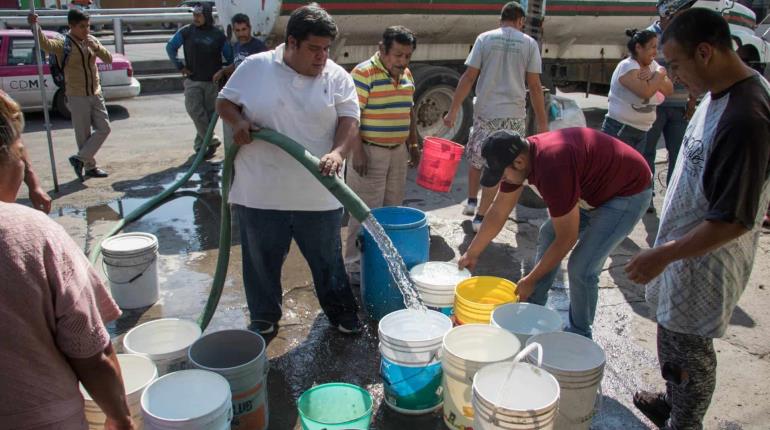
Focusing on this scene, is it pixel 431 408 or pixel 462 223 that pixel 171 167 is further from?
pixel 431 408

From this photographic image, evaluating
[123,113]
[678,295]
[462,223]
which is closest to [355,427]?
[678,295]

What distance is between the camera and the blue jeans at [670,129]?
5766 mm

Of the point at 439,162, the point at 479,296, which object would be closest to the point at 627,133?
the point at 439,162

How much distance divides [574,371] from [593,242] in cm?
92

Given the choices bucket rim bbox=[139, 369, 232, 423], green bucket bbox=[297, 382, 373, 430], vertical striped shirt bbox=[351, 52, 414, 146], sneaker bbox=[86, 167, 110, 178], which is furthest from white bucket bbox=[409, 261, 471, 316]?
sneaker bbox=[86, 167, 110, 178]

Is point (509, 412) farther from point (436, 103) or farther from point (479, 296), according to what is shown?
point (436, 103)

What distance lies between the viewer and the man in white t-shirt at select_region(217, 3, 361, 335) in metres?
3.25

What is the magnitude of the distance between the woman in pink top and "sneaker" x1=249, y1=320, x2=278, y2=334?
2.06 m

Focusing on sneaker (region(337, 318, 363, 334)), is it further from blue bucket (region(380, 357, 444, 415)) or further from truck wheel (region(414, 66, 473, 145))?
truck wheel (region(414, 66, 473, 145))

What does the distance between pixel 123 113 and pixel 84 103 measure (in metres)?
4.51

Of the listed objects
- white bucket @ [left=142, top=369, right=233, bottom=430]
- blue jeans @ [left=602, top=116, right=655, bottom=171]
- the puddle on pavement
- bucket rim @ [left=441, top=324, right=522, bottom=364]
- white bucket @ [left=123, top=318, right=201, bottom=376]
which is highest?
blue jeans @ [left=602, top=116, right=655, bottom=171]

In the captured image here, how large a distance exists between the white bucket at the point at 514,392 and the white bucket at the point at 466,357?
11 centimetres

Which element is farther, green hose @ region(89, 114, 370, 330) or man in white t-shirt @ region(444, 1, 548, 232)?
man in white t-shirt @ region(444, 1, 548, 232)

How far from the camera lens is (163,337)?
3154mm
